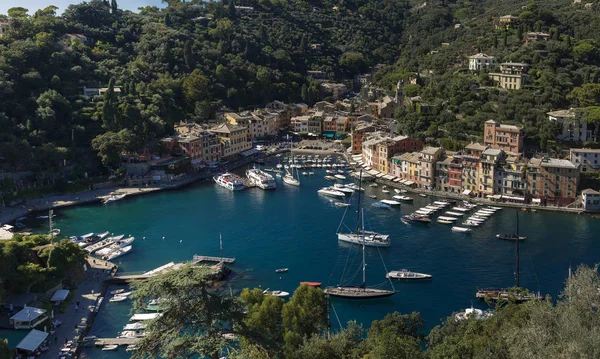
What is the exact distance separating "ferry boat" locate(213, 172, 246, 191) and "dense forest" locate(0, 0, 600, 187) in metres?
5.93

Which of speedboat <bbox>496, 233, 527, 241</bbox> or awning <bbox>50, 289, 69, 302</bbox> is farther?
speedboat <bbox>496, 233, 527, 241</bbox>

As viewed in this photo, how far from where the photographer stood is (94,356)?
1703 centimetres

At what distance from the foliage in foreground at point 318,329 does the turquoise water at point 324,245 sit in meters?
4.33

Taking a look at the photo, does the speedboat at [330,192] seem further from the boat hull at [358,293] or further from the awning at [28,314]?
the awning at [28,314]

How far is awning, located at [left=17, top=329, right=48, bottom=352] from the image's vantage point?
16500 mm

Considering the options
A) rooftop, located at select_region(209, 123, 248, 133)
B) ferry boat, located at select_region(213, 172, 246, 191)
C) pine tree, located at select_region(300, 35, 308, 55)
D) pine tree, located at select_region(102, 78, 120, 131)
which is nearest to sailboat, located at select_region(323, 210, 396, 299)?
ferry boat, located at select_region(213, 172, 246, 191)

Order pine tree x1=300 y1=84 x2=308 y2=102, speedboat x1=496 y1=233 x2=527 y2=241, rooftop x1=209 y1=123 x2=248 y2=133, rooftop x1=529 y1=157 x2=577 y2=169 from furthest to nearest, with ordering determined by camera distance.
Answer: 1. pine tree x1=300 y1=84 x2=308 y2=102
2. rooftop x1=209 y1=123 x2=248 y2=133
3. rooftop x1=529 y1=157 x2=577 y2=169
4. speedboat x1=496 y1=233 x2=527 y2=241

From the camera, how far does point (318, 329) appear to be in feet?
49.1

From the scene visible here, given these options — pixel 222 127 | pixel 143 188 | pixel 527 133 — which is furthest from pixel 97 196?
pixel 527 133

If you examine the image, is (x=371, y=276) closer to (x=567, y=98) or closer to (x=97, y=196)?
(x=97, y=196)

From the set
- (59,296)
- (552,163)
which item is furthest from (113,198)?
(552,163)

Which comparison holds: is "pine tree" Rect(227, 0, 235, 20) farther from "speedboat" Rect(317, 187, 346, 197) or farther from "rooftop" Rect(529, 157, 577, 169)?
"rooftop" Rect(529, 157, 577, 169)

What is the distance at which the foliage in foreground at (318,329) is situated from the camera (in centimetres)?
897

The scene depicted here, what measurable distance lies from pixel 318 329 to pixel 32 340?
8464 mm
